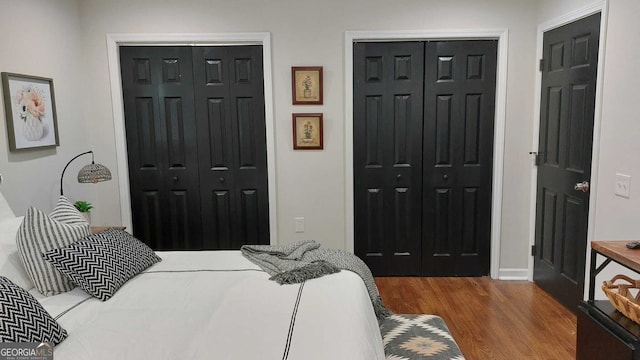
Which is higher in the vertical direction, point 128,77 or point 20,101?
point 128,77

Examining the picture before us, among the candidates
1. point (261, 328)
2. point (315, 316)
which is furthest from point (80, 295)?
point (315, 316)

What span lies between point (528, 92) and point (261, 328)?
3058 mm

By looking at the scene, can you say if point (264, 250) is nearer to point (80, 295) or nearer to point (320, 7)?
point (80, 295)

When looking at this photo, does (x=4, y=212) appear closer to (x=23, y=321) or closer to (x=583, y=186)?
(x=23, y=321)

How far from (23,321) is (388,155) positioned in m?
2.90

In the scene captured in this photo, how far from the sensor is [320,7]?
377 cm

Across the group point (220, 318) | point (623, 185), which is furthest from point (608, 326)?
point (220, 318)

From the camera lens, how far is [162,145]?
13.0ft

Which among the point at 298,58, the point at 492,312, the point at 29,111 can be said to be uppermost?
the point at 298,58

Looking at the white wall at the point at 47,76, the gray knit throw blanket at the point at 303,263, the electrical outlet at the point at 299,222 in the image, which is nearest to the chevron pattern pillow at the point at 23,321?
the gray knit throw blanket at the point at 303,263

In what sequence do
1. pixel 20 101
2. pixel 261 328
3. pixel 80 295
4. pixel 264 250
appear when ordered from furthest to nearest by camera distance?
pixel 20 101
pixel 264 250
pixel 80 295
pixel 261 328

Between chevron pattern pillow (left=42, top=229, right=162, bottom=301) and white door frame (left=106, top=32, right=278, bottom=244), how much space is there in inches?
64.5

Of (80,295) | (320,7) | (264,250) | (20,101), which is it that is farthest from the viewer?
(320,7)

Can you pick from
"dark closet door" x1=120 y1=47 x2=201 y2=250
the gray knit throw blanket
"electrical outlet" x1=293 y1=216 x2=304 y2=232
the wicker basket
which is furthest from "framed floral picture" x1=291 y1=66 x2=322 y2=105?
the wicker basket
